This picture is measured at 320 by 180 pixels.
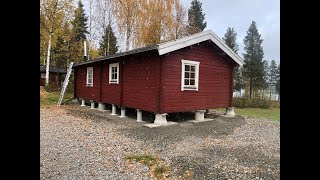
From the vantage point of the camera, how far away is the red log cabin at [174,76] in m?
10.2

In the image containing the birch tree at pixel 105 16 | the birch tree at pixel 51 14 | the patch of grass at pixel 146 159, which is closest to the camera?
the patch of grass at pixel 146 159

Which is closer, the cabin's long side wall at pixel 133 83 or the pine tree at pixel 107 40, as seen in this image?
the cabin's long side wall at pixel 133 83

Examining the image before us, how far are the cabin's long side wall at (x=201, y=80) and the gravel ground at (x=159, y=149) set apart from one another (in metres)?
1.09

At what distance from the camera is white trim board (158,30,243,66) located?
9698 mm

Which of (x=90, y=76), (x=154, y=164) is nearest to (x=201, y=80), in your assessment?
(x=154, y=164)

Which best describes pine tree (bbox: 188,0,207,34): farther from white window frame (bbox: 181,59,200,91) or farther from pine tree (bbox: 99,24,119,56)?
white window frame (bbox: 181,59,200,91)

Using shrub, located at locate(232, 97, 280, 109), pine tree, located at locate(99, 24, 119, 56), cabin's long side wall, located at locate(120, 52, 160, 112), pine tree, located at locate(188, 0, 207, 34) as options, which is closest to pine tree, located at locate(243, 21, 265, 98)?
pine tree, located at locate(188, 0, 207, 34)

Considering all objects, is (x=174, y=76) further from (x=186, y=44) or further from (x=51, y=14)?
(x=51, y=14)

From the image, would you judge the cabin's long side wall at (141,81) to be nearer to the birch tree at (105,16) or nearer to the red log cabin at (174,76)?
the red log cabin at (174,76)

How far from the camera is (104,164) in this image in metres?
5.30

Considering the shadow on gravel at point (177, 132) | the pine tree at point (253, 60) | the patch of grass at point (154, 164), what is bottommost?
the patch of grass at point (154, 164)

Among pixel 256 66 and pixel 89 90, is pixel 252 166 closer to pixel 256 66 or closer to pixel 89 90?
pixel 89 90

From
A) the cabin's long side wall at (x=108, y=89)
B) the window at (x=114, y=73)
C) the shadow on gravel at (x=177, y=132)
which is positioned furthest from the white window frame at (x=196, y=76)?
the window at (x=114, y=73)
